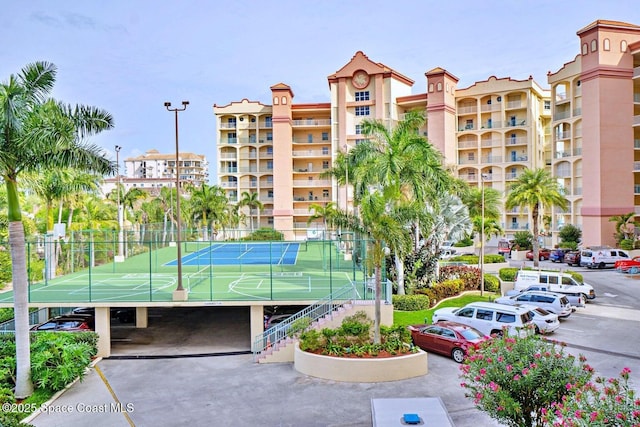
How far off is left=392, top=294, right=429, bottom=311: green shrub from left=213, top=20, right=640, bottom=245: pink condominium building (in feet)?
86.8

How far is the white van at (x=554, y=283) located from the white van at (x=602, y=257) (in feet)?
48.9

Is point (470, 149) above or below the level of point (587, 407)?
above

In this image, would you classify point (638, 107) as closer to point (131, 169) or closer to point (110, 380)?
point (110, 380)

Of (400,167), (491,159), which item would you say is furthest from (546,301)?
(491,159)

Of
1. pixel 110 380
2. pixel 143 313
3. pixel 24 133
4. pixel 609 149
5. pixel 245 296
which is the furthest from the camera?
pixel 609 149

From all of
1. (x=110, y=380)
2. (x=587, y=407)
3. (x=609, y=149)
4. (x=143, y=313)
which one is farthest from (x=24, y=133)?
(x=609, y=149)

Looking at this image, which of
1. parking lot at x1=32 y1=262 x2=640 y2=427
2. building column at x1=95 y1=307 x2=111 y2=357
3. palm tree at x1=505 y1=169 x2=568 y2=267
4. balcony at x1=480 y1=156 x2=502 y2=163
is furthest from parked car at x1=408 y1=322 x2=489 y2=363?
balcony at x1=480 y1=156 x2=502 y2=163

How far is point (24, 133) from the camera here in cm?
1562

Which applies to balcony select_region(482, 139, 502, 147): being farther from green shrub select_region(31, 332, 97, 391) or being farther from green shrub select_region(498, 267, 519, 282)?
green shrub select_region(31, 332, 97, 391)

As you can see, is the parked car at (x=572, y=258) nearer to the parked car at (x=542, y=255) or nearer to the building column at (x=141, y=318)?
the parked car at (x=542, y=255)

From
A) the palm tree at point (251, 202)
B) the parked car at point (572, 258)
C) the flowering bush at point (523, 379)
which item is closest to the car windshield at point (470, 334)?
the flowering bush at point (523, 379)

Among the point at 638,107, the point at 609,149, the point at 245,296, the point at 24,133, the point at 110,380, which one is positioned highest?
the point at 638,107

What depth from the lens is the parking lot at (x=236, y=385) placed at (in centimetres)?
1491

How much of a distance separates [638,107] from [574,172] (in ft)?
31.5
